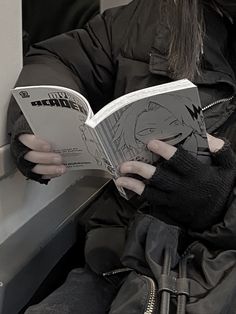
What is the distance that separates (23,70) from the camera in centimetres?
97

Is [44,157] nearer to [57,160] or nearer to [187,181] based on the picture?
[57,160]

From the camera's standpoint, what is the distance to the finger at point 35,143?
86 cm

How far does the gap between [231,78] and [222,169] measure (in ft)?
0.66

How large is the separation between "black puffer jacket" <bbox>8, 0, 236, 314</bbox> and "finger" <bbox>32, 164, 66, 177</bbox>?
63mm

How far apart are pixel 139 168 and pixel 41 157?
16 centimetres

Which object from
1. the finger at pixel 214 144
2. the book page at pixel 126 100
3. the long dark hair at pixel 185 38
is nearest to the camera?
the book page at pixel 126 100

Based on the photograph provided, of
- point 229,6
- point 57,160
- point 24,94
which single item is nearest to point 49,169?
point 57,160

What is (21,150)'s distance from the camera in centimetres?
89

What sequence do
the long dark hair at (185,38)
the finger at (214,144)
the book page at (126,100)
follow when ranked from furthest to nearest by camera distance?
1. the long dark hair at (185,38)
2. the finger at (214,144)
3. the book page at (126,100)

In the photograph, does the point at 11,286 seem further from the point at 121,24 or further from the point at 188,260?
the point at 121,24

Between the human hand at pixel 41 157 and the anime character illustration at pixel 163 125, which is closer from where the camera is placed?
the anime character illustration at pixel 163 125

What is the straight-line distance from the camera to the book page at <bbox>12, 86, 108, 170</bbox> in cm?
78

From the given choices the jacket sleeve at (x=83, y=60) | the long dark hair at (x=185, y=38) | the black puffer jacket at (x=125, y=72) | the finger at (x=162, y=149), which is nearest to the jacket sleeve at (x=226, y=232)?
the black puffer jacket at (x=125, y=72)

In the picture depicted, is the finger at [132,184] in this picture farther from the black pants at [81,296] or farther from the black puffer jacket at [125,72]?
the black pants at [81,296]
